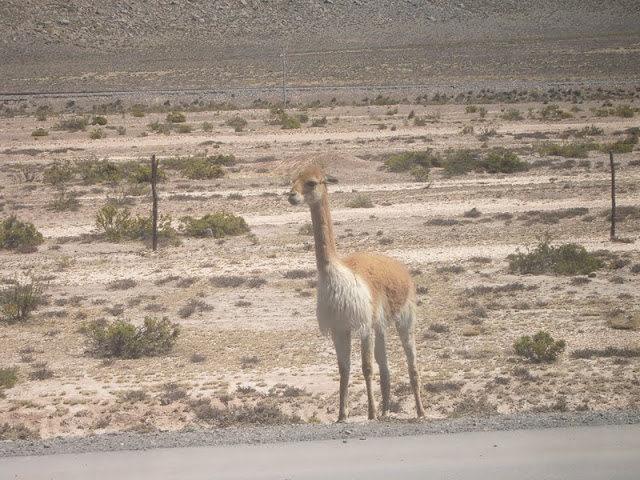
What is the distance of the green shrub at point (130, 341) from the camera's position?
1395cm

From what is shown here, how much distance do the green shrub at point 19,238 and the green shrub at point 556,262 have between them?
33.7 ft

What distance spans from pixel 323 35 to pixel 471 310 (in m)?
97.1

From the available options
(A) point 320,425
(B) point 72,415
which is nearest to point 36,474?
(A) point 320,425

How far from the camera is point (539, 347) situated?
13.0 metres

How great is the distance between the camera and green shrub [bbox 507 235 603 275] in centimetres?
1811

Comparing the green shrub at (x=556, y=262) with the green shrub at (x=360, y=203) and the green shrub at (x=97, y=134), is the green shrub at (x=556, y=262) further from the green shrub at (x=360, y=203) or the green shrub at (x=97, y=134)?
the green shrub at (x=97, y=134)

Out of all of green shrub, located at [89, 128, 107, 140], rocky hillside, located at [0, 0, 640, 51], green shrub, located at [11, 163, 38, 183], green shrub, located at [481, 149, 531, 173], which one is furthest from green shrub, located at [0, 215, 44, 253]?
rocky hillside, located at [0, 0, 640, 51]

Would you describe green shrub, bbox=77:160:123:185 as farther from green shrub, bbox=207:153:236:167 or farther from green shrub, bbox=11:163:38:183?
green shrub, bbox=207:153:236:167

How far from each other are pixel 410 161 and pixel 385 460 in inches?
991

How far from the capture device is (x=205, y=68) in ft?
308

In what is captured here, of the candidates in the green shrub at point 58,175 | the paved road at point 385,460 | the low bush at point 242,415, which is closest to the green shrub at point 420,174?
the green shrub at point 58,175

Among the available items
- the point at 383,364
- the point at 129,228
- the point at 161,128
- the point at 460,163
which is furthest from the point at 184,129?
the point at 383,364

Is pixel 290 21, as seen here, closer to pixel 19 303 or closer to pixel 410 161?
pixel 410 161

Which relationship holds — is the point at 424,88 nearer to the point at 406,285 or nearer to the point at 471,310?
the point at 471,310
